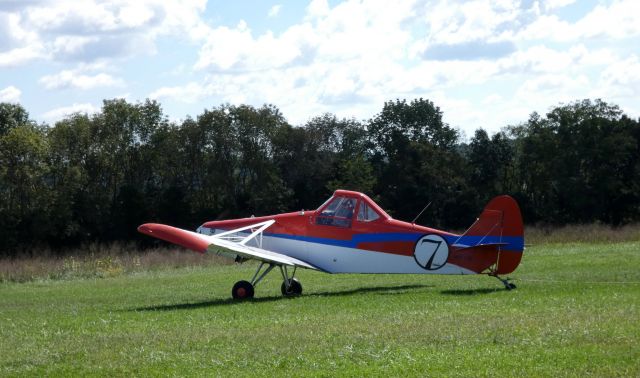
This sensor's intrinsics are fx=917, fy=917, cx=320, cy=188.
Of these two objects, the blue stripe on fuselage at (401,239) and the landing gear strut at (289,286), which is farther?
the landing gear strut at (289,286)

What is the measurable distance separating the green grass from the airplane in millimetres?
497

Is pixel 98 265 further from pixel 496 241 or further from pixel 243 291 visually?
pixel 496 241

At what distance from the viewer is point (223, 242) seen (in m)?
17.6

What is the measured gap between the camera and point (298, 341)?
36.1 feet

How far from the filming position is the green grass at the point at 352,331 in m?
9.34

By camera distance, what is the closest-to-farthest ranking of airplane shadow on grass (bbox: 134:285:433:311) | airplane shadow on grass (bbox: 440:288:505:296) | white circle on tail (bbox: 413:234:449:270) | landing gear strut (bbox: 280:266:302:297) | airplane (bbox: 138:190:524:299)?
1. airplane shadow on grass (bbox: 440:288:505:296)
2. airplane (bbox: 138:190:524:299)
3. airplane shadow on grass (bbox: 134:285:433:311)
4. white circle on tail (bbox: 413:234:449:270)
5. landing gear strut (bbox: 280:266:302:297)

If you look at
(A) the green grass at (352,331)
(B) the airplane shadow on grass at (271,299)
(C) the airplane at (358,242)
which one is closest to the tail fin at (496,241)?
(C) the airplane at (358,242)

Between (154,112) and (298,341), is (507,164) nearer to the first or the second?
(154,112)

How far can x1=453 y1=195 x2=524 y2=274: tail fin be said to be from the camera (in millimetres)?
16547

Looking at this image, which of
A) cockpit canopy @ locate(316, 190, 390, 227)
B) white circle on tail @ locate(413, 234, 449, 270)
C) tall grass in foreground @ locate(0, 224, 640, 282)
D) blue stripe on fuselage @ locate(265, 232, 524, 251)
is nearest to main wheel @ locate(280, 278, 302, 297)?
blue stripe on fuselage @ locate(265, 232, 524, 251)

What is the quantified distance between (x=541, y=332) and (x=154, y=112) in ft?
187

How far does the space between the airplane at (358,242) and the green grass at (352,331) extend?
50 centimetres

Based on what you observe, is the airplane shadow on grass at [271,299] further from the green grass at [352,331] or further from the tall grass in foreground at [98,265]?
the tall grass in foreground at [98,265]

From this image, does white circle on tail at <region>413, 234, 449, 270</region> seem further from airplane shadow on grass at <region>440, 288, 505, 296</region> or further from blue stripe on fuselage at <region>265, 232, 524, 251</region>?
airplane shadow on grass at <region>440, 288, 505, 296</region>
